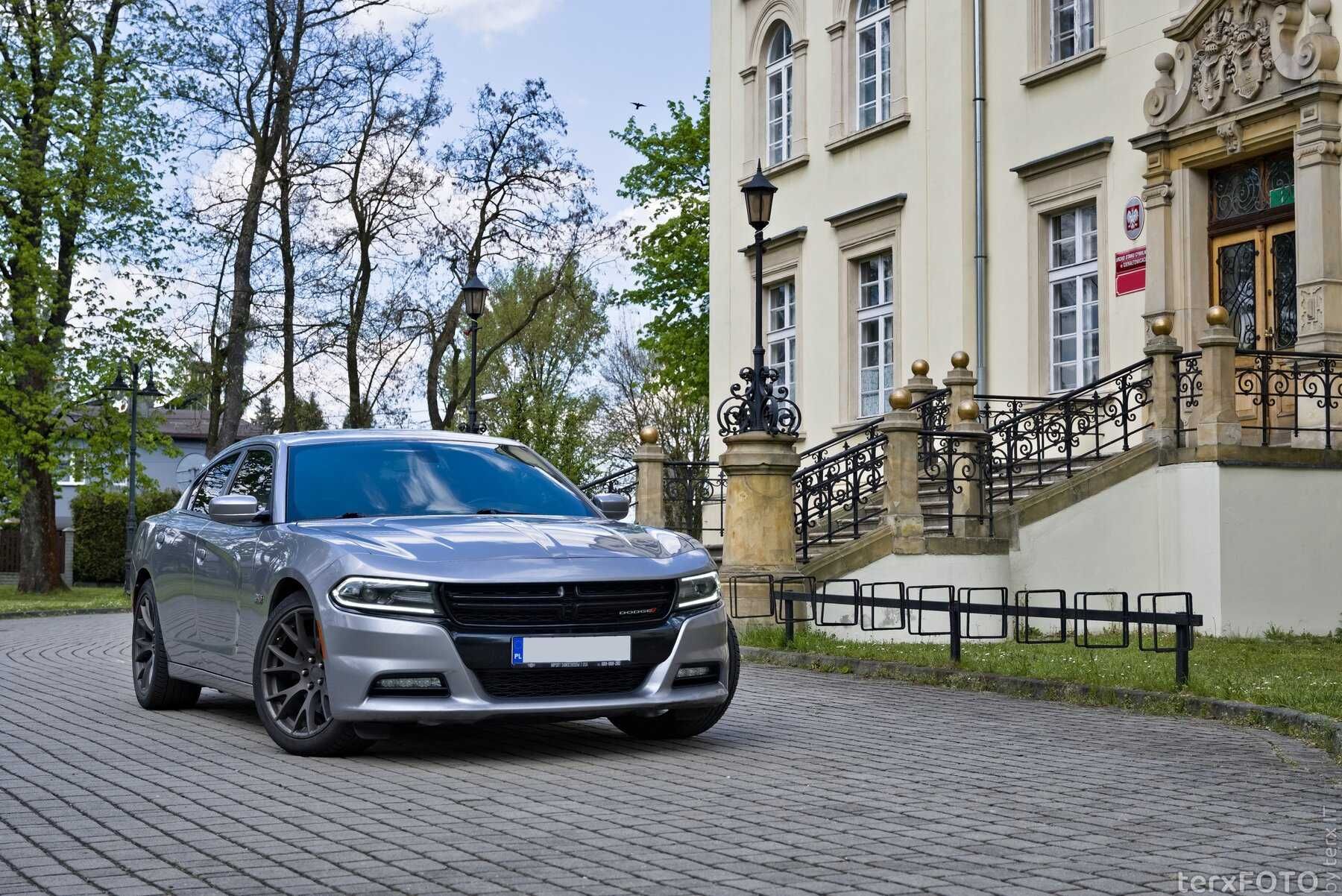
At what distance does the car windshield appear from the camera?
887 centimetres

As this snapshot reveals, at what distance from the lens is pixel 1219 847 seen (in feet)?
18.9

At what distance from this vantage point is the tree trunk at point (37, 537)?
35.0m

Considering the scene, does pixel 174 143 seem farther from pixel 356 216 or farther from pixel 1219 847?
pixel 1219 847

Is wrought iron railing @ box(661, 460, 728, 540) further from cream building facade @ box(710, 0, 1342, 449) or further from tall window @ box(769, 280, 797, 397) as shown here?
tall window @ box(769, 280, 797, 397)

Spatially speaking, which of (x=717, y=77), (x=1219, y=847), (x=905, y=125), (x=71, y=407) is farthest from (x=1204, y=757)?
(x=71, y=407)

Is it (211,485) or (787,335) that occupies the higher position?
(787,335)

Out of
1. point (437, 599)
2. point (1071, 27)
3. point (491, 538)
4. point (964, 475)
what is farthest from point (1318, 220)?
point (437, 599)

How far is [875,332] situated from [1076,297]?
15.6 feet

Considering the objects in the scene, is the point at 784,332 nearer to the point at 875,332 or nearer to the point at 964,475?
the point at 875,332

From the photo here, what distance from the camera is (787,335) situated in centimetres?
2752

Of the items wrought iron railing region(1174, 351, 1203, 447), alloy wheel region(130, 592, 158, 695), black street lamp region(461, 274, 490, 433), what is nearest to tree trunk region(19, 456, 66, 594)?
black street lamp region(461, 274, 490, 433)

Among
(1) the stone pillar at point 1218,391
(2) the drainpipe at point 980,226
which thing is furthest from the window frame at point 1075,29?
(1) the stone pillar at point 1218,391

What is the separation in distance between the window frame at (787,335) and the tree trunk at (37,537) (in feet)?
52.6

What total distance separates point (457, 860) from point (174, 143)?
33.4 meters
